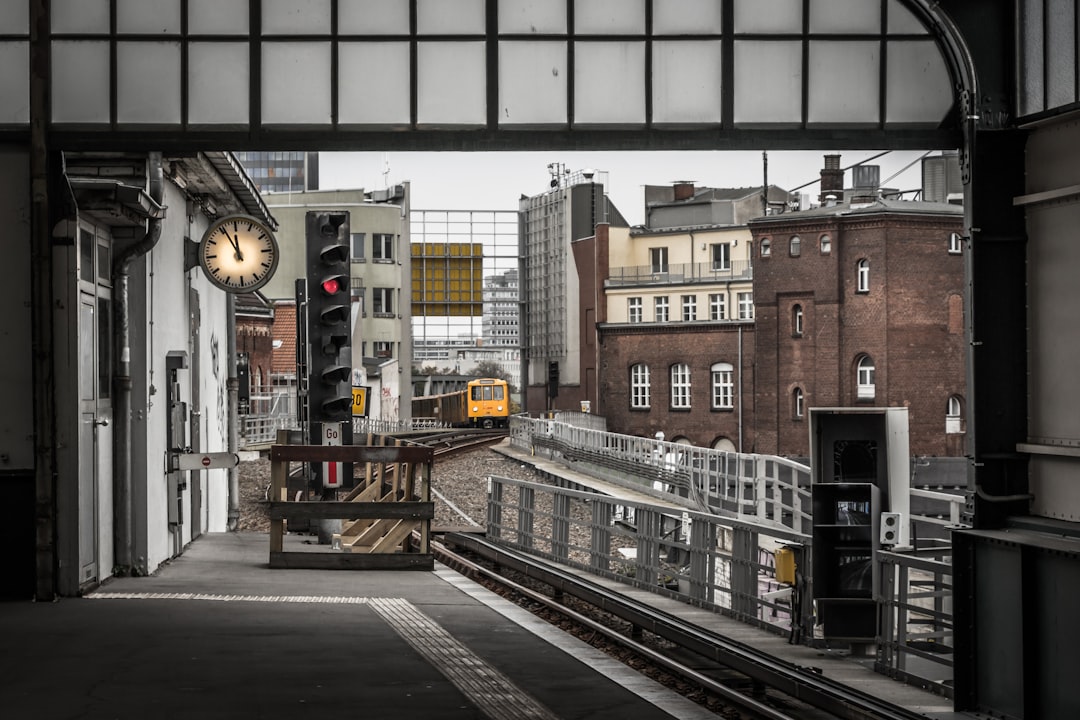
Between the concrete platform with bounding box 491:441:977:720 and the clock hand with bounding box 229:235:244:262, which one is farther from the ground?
the clock hand with bounding box 229:235:244:262

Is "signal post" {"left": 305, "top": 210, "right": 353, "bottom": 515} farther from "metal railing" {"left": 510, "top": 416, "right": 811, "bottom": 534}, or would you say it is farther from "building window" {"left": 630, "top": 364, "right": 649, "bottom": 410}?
"building window" {"left": 630, "top": 364, "right": 649, "bottom": 410}

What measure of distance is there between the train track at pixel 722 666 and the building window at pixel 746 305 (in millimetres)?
55614

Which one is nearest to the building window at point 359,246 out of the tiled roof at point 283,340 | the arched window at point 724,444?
the tiled roof at point 283,340

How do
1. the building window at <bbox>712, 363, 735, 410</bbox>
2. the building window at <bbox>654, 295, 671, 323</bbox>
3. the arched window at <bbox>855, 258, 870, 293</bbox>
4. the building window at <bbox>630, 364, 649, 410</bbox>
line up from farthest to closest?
the building window at <bbox>654, 295, 671, 323</bbox> → the building window at <bbox>630, 364, 649, 410</bbox> → the building window at <bbox>712, 363, 735, 410</bbox> → the arched window at <bbox>855, 258, 870, 293</bbox>

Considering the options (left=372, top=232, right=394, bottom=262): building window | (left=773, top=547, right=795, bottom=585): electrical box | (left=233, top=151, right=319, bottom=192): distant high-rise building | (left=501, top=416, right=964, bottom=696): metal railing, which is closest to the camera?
(left=501, top=416, right=964, bottom=696): metal railing

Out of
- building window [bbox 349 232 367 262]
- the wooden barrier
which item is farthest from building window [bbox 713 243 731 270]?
the wooden barrier

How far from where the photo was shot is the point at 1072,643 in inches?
329

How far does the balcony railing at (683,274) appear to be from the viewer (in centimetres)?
7406

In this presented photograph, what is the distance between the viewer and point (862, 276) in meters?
62.7

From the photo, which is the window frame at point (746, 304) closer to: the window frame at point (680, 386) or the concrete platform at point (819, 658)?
the window frame at point (680, 386)

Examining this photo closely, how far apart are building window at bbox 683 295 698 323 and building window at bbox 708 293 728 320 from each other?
0.94m

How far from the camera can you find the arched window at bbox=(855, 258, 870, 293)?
205 ft

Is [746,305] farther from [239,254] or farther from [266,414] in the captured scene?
[239,254]

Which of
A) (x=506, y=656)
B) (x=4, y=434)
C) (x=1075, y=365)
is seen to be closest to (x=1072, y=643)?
(x=1075, y=365)
